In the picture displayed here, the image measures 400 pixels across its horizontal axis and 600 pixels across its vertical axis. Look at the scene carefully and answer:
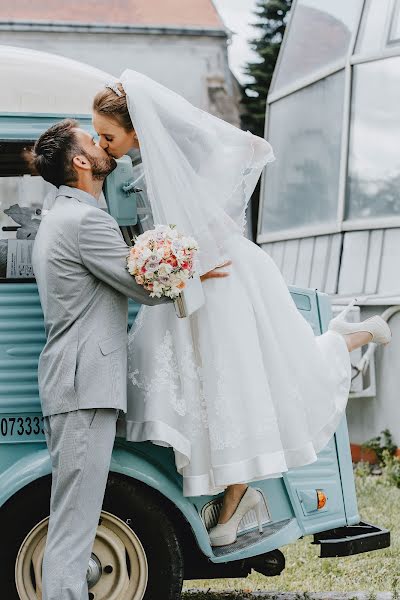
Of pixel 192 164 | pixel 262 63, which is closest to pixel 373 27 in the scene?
pixel 192 164

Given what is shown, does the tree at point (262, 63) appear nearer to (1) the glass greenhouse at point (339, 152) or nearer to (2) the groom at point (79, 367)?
(1) the glass greenhouse at point (339, 152)

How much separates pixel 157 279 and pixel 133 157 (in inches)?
34.4

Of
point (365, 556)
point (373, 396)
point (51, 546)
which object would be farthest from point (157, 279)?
point (373, 396)

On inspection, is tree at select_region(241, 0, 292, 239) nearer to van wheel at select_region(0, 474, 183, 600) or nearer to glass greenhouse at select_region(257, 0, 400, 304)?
glass greenhouse at select_region(257, 0, 400, 304)

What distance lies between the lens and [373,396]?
10.3m

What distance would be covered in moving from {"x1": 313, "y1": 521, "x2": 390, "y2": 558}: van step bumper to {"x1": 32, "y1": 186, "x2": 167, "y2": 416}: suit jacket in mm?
1411

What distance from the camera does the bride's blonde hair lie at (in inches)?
176

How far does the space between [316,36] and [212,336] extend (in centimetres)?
803

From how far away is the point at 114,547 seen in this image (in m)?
4.59

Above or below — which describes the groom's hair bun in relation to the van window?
above

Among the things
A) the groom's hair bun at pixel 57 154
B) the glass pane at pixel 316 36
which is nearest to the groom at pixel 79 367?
the groom's hair bun at pixel 57 154

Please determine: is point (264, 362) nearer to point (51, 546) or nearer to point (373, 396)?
point (51, 546)

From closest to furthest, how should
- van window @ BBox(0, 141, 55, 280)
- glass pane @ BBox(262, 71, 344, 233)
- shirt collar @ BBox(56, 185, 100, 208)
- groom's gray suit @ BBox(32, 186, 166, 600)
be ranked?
groom's gray suit @ BBox(32, 186, 166, 600)
shirt collar @ BBox(56, 185, 100, 208)
van window @ BBox(0, 141, 55, 280)
glass pane @ BBox(262, 71, 344, 233)

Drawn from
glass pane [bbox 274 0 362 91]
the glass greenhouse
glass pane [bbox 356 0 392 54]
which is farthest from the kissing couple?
glass pane [bbox 274 0 362 91]
